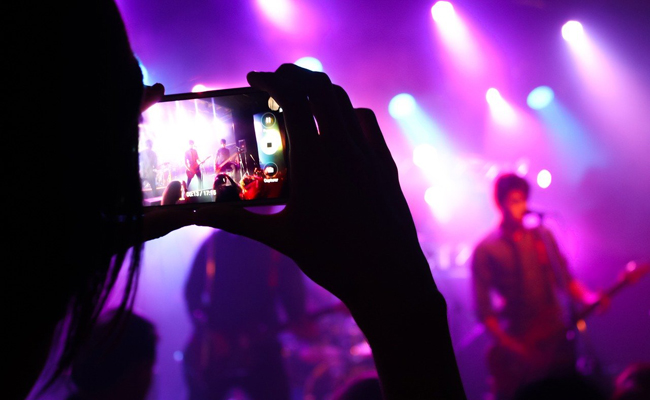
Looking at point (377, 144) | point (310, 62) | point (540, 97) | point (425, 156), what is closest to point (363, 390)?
point (377, 144)

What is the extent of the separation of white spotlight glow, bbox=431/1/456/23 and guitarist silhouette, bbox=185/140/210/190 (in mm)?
3416

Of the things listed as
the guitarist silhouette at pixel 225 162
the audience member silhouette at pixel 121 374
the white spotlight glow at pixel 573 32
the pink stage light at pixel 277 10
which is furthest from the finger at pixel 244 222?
the white spotlight glow at pixel 573 32

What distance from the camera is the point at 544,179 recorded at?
161 inches

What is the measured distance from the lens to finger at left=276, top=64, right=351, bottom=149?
55 cm

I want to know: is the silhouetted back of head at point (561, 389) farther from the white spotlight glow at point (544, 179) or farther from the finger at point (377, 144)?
the white spotlight glow at point (544, 179)

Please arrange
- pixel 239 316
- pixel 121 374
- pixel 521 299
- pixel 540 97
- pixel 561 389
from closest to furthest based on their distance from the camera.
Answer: pixel 561 389 < pixel 121 374 < pixel 521 299 < pixel 239 316 < pixel 540 97

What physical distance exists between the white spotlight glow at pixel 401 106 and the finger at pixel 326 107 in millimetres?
3602

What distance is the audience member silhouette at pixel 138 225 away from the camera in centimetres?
38

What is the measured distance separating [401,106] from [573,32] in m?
1.68

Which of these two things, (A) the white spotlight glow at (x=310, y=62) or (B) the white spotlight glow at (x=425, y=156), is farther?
(B) the white spotlight glow at (x=425, y=156)

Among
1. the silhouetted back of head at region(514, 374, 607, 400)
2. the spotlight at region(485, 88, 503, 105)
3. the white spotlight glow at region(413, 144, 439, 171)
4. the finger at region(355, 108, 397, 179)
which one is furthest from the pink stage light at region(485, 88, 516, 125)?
the finger at region(355, 108, 397, 179)

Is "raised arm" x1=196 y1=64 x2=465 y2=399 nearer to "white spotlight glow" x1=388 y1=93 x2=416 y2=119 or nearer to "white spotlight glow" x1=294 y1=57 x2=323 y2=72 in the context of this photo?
"white spotlight glow" x1=294 y1=57 x2=323 y2=72

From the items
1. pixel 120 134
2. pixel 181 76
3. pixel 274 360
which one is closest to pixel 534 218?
pixel 274 360

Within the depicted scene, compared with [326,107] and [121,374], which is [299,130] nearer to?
[326,107]
